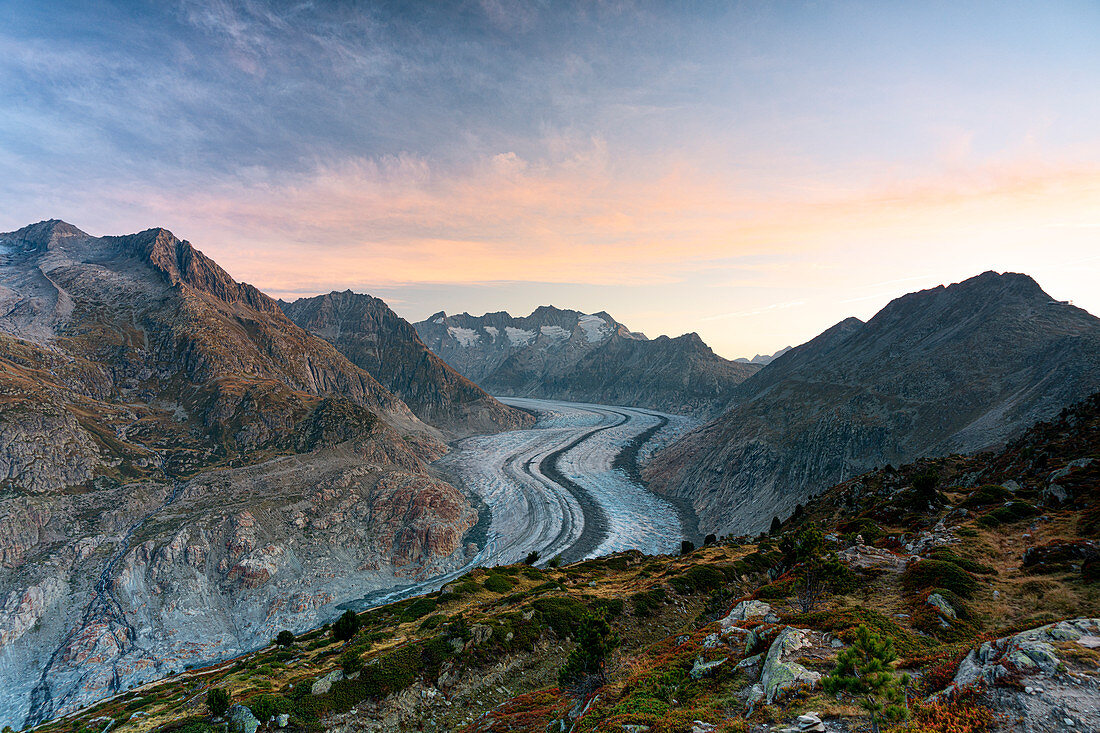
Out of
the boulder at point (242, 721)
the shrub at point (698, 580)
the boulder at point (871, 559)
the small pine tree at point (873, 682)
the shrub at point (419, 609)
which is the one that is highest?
the small pine tree at point (873, 682)

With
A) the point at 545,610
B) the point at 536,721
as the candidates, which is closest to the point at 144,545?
the point at 545,610

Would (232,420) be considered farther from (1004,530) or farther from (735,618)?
(1004,530)

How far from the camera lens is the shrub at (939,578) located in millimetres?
23786

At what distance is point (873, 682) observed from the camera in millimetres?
13844

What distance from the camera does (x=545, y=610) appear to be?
38.6m

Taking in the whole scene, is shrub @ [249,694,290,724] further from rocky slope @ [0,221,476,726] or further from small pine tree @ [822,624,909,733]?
rocky slope @ [0,221,476,726]

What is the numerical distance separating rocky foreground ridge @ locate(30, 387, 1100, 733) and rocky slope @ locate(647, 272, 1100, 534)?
6462cm

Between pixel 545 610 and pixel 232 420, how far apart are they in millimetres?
169810

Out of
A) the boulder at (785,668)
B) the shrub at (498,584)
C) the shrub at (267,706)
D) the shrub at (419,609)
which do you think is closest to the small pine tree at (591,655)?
the boulder at (785,668)

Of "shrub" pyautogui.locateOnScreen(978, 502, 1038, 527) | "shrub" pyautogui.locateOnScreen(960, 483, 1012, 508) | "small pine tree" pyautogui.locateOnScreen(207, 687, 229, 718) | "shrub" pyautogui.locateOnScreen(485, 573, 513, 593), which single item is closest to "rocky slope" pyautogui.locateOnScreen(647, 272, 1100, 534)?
"shrub" pyautogui.locateOnScreen(960, 483, 1012, 508)

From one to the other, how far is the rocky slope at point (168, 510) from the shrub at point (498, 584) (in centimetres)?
6551

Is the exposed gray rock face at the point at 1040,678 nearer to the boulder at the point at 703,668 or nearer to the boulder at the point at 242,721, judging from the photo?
the boulder at the point at 703,668

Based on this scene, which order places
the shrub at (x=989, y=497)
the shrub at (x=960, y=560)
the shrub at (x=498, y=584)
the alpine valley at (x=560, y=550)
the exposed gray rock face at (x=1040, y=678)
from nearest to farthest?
the exposed gray rock face at (x=1040, y=678) → the alpine valley at (x=560, y=550) → the shrub at (x=960, y=560) → the shrub at (x=989, y=497) → the shrub at (x=498, y=584)

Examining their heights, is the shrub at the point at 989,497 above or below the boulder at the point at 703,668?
above
